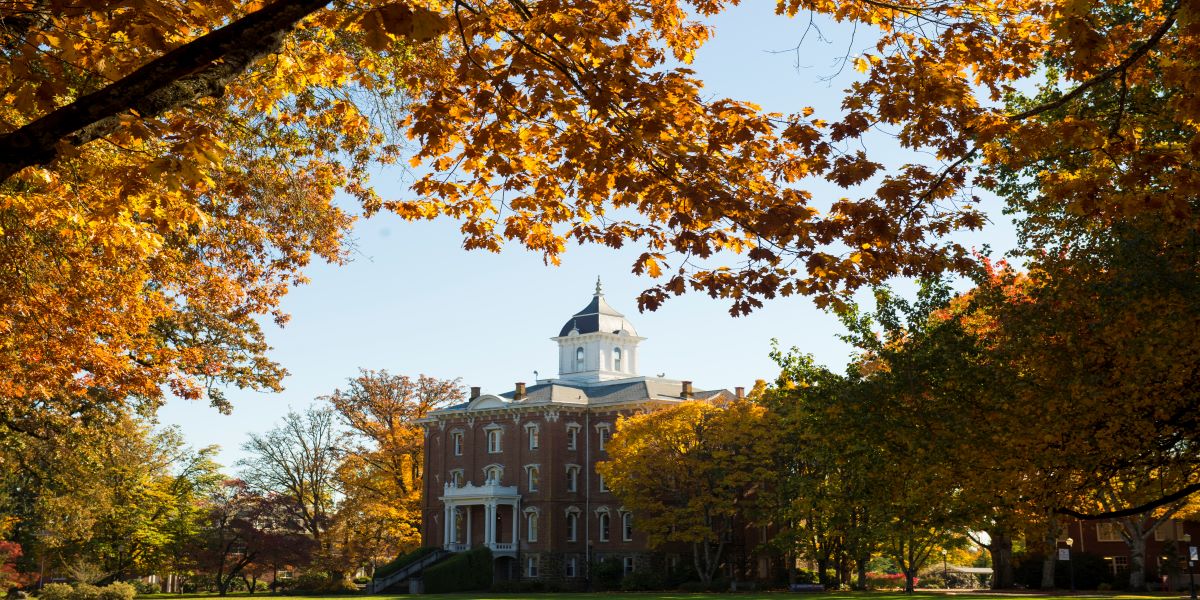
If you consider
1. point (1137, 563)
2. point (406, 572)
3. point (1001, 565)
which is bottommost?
point (406, 572)

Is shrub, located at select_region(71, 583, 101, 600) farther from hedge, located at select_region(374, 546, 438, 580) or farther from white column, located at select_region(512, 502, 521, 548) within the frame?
white column, located at select_region(512, 502, 521, 548)

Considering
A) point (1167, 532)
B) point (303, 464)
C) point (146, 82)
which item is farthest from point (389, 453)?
point (146, 82)

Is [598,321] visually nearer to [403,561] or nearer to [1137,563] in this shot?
[403,561]

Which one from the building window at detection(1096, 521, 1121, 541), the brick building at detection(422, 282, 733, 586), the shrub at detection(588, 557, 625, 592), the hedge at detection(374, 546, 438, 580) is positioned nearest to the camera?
the shrub at detection(588, 557, 625, 592)

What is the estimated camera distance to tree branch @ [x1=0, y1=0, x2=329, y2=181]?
651cm

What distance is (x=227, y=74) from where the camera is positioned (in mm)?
7066

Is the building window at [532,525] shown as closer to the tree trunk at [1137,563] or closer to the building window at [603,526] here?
the building window at [603,526]

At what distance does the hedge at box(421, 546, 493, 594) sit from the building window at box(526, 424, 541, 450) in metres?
7.68

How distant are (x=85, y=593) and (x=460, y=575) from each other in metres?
20.8

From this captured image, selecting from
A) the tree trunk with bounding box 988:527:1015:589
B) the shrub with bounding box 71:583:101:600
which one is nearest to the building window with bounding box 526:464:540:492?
the tree trunk with bounding box 988:527:1015:589

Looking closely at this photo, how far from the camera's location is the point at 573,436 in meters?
62.9

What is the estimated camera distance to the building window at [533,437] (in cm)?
6244

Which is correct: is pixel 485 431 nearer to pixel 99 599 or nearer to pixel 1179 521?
pixel 99 599

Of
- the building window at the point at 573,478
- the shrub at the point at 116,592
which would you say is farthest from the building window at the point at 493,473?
the shrub at the point at 116,592
